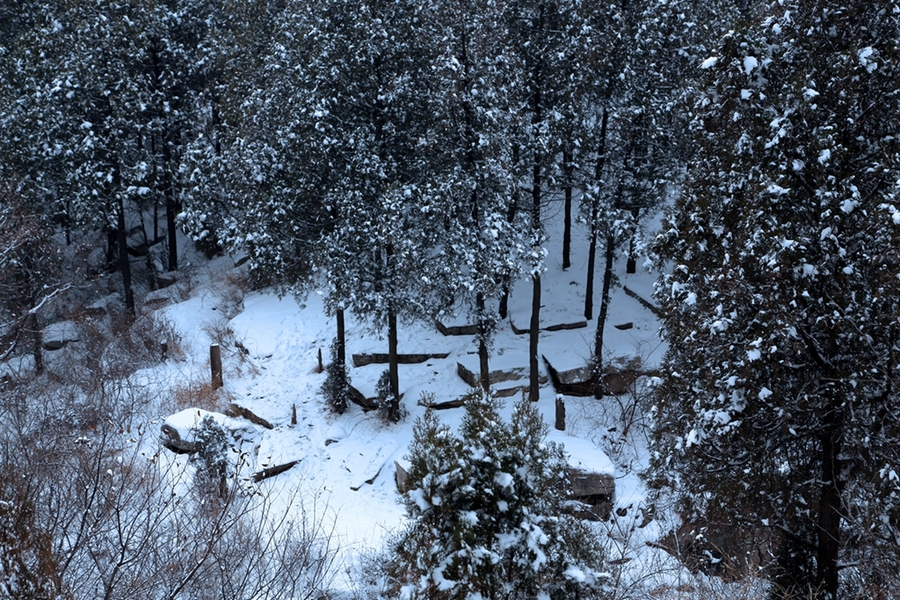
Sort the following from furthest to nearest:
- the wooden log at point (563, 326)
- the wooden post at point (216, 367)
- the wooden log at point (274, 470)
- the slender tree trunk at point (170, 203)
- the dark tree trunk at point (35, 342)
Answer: the slender tree trunk at point (170, 203) → the dark tree trunk at point (35, 342) → the wooden log at point (563, 326) → the wooden post at point (216, 367) → the wooden log at point (274, 470)

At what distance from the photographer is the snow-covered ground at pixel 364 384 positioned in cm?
1500

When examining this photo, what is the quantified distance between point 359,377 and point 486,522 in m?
13.2

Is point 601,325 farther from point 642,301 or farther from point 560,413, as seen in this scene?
point 642,301

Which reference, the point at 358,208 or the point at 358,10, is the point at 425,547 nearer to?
the point at 358,208

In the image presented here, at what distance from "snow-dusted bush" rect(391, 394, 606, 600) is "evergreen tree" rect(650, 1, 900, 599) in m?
3.28

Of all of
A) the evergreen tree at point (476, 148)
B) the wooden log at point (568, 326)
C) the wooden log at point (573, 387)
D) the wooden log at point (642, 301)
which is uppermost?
the evergreen tree at point (476, 148)

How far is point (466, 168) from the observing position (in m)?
16.0

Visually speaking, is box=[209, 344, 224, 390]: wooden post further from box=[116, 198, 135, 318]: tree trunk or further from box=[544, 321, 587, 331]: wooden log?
box=[544, 321, 587, 331]: wooden log

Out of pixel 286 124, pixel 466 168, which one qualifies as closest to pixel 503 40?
pixel 466 168

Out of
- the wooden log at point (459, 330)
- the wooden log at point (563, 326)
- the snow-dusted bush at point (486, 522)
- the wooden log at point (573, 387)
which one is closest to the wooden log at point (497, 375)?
the wooden log at point (573, 387)

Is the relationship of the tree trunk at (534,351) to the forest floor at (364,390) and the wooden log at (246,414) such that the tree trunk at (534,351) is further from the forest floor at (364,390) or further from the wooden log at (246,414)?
Answer: the wooden log at (246,414)

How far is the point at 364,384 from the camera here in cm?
1917

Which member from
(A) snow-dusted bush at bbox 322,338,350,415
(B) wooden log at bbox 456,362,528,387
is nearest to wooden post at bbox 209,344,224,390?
(A) snow-dusted bush at bbox 322,338,350,415

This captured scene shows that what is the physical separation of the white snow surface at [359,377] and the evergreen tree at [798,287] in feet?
15.5
